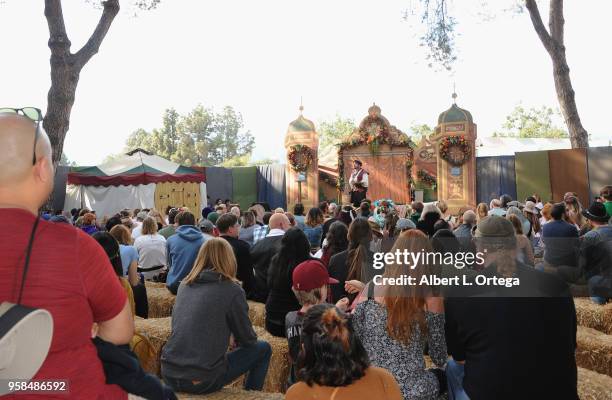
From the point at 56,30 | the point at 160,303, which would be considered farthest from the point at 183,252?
Answer: the point at 56,30

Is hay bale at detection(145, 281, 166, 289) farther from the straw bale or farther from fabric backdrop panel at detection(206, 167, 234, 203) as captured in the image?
fabric backdrop panel at detection(206, 167, 234, 203)

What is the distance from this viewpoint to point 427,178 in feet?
63.4

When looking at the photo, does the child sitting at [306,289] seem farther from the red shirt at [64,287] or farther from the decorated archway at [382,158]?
the decorated archway at [382,158]

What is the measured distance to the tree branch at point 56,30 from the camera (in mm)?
9820

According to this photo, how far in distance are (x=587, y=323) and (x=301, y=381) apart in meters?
3.95

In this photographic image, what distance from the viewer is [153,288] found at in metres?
6.03

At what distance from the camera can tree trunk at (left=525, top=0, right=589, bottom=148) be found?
484 inches

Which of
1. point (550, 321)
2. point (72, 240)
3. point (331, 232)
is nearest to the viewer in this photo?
point (72, 240)

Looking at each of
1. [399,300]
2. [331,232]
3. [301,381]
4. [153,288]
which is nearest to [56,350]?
[301,381]

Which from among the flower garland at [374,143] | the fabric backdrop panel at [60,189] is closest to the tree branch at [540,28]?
the flower garland at [374,143]

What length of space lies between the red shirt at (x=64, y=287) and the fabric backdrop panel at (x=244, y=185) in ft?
67.7

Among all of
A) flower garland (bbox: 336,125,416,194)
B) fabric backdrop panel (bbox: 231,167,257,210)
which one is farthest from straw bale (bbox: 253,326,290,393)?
fabric backdrop panel (bbox: 231,167,257,210)

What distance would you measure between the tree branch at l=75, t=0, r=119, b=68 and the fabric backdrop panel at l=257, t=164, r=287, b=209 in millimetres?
11099

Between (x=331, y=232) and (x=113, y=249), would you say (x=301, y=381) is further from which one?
(x=331, y=232)
